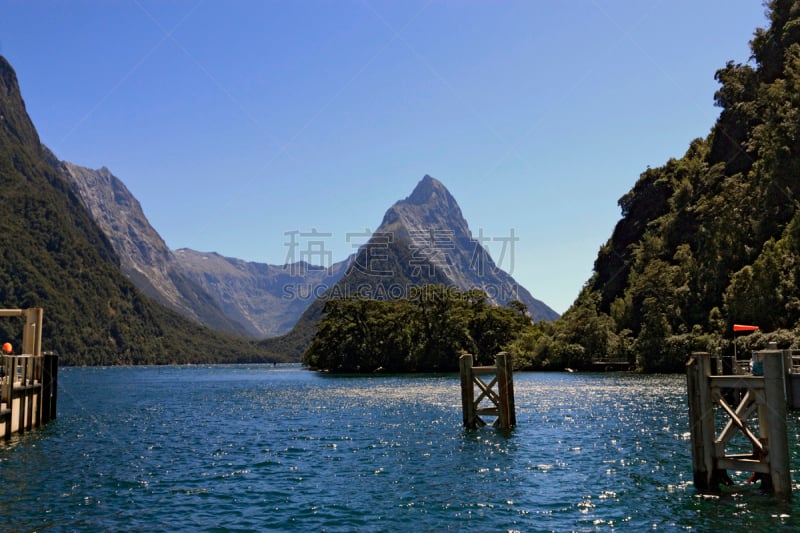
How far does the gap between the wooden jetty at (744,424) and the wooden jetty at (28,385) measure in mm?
37079

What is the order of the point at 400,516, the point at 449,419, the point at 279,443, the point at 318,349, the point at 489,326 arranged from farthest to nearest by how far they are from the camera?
the point at 318,349
the point at 489,326
the point at 449,419
the point at 279,443
the point at 400,516

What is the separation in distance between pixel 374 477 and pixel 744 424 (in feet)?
48.7

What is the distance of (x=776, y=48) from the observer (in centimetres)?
13675

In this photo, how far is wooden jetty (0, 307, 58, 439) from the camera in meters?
38.8

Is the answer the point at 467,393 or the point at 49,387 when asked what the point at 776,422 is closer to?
the point at 467,393

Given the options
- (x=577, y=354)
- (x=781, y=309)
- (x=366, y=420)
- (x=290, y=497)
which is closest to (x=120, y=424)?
(x=366, y=420)

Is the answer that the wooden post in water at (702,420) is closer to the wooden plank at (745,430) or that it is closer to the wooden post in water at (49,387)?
the wooden plank at (745,430)

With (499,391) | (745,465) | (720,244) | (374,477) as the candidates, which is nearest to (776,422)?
(745,465)

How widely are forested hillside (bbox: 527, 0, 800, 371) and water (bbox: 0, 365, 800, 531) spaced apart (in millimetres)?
50095

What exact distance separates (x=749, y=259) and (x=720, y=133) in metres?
58.2

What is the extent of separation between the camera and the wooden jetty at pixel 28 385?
38844 millimetres

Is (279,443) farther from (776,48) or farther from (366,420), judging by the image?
(776,48)

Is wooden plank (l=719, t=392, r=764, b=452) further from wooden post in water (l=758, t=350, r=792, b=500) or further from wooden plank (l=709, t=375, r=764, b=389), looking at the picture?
wooden plank (l=709, t=375, r=764, b=389)

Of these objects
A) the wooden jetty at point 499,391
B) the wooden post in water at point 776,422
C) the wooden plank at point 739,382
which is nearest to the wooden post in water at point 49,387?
the wooden jetty at point 499,391
